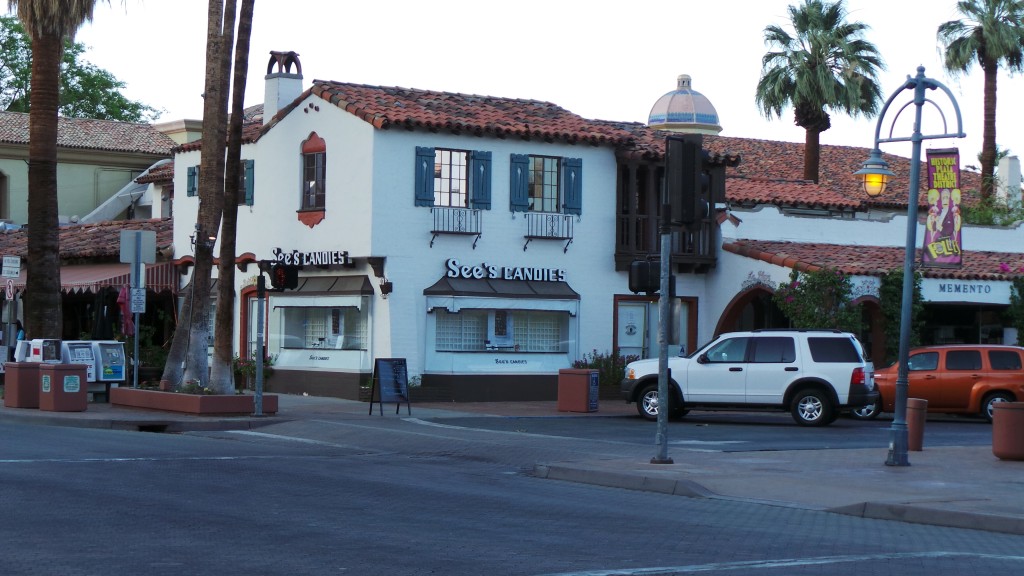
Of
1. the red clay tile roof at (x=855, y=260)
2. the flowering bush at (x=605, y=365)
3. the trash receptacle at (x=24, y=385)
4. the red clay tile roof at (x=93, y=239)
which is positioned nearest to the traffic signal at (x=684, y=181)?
the trash receptacle at (x=24, y=385)

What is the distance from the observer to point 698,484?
1541cm

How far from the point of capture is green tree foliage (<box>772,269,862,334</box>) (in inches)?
1195

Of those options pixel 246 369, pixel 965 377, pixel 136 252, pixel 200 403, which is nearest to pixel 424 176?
pixel 136 252

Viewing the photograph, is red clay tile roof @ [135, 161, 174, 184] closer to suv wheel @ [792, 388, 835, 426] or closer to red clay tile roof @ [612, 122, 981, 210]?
red clay tile roof @ [612, 122, 981, 210]

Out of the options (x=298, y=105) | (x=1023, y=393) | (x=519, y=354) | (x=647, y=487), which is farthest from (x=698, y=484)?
(x=298, y=105)

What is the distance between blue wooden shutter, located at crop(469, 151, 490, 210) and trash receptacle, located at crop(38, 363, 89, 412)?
9534mm

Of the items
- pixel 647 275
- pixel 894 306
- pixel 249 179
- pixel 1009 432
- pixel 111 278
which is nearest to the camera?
pixel 647 275

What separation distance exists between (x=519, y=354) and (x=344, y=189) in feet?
17.6

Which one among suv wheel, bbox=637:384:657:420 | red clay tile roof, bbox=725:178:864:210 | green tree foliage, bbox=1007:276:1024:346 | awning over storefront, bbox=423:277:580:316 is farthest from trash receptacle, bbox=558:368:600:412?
green tree foliage, bbox=1007:276:1024:346

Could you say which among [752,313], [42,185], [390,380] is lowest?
[390,380]

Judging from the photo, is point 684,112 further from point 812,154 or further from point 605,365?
point 605,365

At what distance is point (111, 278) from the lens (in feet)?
116

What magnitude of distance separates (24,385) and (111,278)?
10232 mm

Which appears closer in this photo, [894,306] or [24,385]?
[24,385]
